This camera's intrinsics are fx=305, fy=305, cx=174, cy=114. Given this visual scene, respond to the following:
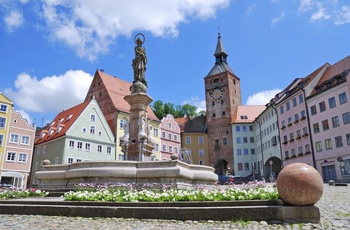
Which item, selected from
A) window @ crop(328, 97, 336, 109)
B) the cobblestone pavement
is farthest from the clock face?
the cobblestone pavement

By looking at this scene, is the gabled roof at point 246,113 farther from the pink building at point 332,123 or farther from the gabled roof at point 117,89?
the pink building at point 332,123

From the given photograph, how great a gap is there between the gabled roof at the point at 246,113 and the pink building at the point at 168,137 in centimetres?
1401

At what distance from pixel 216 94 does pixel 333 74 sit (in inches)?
1192

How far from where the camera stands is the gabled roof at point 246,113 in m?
63.9

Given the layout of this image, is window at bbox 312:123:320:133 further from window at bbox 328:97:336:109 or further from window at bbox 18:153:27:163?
window at bbox 18:153:27:163

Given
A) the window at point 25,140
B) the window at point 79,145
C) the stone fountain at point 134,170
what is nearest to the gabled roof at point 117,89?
the window at point 79,145

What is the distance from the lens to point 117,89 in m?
50.8

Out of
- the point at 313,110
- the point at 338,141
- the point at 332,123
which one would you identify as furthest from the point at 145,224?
the point at 313,110

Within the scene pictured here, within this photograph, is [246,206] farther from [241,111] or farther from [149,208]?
[241,111]

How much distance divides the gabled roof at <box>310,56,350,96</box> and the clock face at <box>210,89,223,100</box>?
1060 inches

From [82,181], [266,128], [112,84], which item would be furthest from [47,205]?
[266,128]

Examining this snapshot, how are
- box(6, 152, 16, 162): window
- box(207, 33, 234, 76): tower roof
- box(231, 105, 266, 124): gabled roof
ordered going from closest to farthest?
1. box(6, 152, 16, 162): window
2. box(231, 105, 266, 124): gabled roof
3. box(207, 33, 234, 76): tower roof

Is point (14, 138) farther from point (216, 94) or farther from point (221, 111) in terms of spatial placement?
point (216, 94)

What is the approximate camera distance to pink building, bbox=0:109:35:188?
3881 centimetres
